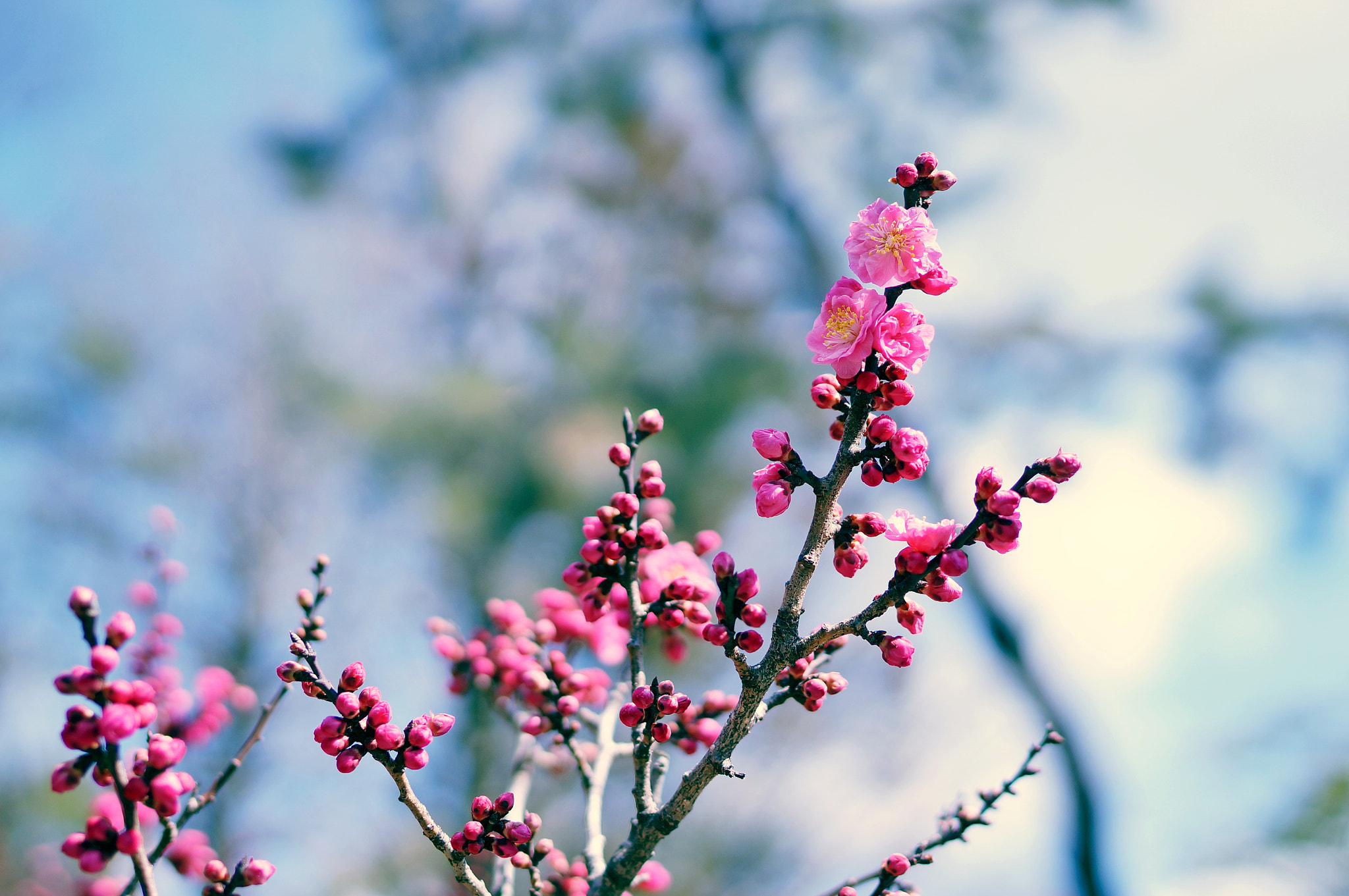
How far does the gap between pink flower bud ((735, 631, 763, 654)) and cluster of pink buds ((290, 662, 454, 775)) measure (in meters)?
0.30

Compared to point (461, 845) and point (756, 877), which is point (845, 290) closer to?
point (461, 845)

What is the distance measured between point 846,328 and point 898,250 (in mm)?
87

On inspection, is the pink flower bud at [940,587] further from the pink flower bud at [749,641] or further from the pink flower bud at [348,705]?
the pink flower bud at [348,705]

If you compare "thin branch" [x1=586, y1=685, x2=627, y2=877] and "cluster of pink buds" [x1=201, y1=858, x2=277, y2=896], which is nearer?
"cluster of pink buds" [x1=201, y1=858, x2=277, y2=896]

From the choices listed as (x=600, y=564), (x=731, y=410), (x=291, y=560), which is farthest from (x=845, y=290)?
(x=291, y=560)

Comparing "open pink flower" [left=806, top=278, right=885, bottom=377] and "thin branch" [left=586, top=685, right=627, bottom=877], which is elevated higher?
"open pink flower" [left=806, top=278, right=885, bottom=377]

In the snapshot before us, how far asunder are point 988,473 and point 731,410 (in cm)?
361

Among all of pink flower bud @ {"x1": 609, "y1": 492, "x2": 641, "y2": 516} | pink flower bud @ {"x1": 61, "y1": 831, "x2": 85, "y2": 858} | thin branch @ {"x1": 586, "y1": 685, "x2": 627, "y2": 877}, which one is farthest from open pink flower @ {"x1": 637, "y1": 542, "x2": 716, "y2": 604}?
pink flower bud @ {"x1": 61, "y1": 831, "x2": 85, "y2": 858}

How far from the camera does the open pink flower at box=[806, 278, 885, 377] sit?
70 centimetres

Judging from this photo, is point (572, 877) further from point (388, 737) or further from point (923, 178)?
point (923, 178)

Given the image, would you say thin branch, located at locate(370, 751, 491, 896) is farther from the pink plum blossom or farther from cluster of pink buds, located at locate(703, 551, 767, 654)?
the pink plum blossom

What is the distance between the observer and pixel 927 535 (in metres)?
0.70

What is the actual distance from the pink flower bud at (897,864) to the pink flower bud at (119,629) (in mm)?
768

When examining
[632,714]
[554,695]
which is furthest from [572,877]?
[632,714]
